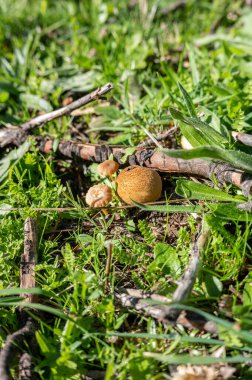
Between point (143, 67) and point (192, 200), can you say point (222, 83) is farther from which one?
point (192, 200)

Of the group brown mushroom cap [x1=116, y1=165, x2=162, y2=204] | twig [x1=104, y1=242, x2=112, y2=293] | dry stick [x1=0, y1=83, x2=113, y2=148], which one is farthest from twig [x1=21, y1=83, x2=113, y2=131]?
twig [x1=104, y1=242, x2=112, y2=293]

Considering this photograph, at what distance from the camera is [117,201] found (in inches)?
105

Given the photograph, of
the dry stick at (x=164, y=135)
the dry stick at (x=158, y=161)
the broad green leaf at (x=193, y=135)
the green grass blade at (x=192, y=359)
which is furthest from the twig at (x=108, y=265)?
the dry stick at (x=164, y=135)

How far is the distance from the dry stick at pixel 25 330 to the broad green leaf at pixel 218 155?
945 millimetres

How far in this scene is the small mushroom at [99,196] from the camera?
8.53 feet

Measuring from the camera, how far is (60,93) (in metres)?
3.76

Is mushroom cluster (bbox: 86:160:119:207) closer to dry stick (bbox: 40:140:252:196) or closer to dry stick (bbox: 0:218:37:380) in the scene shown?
dry stick (bbox: 40:140:252:196)

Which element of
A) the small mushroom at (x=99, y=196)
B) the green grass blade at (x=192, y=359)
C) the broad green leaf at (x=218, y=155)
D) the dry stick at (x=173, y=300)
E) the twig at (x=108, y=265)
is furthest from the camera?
the small mushroom at (x=99, y=196)

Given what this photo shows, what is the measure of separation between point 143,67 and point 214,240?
196 cm

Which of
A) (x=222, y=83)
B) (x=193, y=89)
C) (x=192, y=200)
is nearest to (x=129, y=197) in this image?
(x=192, y=200)

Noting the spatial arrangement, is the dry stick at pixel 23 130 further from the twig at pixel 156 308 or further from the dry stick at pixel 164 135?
the twig at pixel 156 308

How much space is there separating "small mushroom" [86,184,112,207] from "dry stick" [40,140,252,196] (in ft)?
0.92

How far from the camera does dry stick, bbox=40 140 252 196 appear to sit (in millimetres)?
2371

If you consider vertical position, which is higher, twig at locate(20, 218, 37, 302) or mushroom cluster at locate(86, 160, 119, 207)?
mushroom cluster at locate(86, 160, 119, 207)
